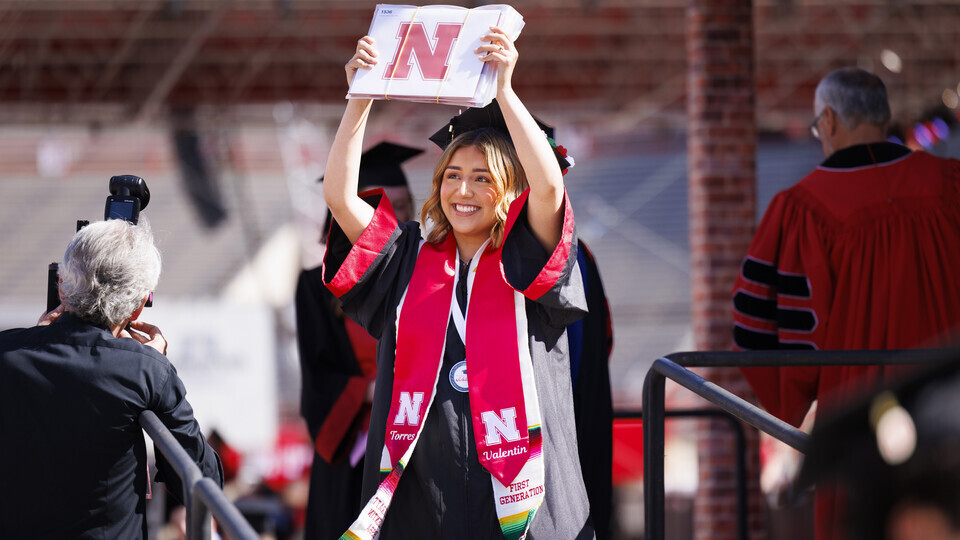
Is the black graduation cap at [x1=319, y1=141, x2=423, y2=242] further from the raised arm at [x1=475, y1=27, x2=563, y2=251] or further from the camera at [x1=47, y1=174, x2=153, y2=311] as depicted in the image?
the raised arm at [x1=475, y1=27, x2=563, y2=251]

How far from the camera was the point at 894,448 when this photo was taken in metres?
0.74

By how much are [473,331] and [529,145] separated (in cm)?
44

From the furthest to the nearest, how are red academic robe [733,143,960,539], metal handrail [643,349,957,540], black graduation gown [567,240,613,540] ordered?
red academic robe [733,143,960,539], black graduation gown [567,240,613,540], metal handrail [643,349,957,540]

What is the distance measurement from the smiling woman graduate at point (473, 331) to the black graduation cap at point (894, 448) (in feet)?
5.25

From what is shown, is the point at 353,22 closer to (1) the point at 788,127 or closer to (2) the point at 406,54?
→ (1) the point at 788,127

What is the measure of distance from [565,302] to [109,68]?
15.5m

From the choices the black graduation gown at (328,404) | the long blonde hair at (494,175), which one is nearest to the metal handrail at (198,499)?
the long blonde hair at (494,175)

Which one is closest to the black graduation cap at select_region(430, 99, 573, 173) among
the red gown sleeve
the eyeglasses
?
the red gown sleeve

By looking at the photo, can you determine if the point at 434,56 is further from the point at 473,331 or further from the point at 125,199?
the point at 125,199

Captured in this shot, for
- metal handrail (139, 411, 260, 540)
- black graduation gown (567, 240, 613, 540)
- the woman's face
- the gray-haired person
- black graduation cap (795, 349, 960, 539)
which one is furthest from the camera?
black graduation gown (567, 240, 613, 540)

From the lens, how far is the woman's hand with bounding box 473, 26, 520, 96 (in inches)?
95.0

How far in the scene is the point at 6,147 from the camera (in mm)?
15367

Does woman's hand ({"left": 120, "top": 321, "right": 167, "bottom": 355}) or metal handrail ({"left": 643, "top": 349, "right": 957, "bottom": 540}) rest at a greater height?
woman's hand ({"left": 120, "top": 321, "right": 167, "bottom": 355})

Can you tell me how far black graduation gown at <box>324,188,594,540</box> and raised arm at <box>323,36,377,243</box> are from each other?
0.07 metres
